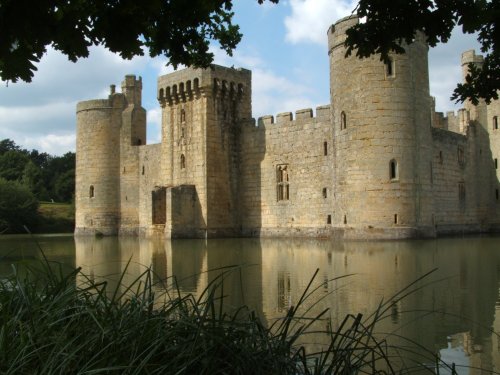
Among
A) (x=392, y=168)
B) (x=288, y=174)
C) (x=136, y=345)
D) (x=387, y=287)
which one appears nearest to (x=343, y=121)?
(x=392, y=168)

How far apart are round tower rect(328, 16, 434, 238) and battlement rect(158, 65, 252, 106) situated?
7.50 metres

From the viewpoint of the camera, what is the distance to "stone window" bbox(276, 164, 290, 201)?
27141mm

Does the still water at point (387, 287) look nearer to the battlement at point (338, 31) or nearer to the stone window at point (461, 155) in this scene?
the battlement at point (338, 31)

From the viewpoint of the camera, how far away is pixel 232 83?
28.5 m

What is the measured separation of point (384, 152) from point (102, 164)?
1848 cm

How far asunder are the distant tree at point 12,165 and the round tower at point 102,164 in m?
29.3

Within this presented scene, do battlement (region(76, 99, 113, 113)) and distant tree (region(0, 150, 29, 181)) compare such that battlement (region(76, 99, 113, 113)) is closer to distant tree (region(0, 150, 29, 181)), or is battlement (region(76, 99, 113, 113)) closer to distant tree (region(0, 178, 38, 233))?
distant tree (region(0, 178, 38, 233))

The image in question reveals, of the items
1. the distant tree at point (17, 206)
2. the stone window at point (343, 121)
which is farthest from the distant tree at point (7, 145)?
the stone window at point (343, 121)

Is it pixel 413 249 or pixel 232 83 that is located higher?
pixel 232 83

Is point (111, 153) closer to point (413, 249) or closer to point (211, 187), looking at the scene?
point (211, 187)

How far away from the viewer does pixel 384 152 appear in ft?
69.1

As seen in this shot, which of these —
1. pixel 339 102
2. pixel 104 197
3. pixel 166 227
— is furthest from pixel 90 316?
pixel 104 197

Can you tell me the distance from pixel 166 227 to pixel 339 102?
9721 millimetres

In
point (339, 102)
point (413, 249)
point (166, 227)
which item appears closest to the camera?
point (413, 249)
